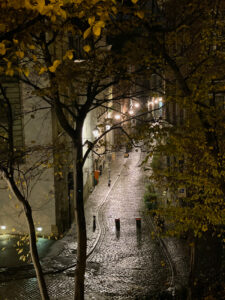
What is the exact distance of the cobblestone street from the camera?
1363 centimetres

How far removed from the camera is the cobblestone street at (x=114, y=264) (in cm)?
1363

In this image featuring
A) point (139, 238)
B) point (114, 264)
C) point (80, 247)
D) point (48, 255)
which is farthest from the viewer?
point (139, 238)

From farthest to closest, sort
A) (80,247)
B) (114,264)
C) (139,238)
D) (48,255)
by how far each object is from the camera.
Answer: (139,238), (48,255), (114,264), (80,247)

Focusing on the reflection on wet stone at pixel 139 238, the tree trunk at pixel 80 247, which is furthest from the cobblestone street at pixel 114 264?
the tree trunk at pixel 80 247

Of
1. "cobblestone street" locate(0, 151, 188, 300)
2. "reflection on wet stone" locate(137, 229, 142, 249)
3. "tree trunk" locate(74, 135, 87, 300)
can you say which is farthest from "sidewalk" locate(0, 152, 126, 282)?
"tree trunk" locate(74, 135, 87, 300)

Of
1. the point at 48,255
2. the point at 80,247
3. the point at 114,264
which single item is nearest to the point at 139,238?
the point at 114,264

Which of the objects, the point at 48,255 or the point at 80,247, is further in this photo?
the point at 48,255

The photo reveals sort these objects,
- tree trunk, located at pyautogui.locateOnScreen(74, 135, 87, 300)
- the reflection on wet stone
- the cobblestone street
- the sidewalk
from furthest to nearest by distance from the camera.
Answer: the reflection on wet stone, the sidewalk, the cobblestone street, tree trunk, located at pyautogui.locateOnScreen(74, 135, 87, 300)

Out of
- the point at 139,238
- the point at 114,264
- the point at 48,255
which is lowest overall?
the point at 114,264

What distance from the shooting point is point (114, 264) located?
16250 mm

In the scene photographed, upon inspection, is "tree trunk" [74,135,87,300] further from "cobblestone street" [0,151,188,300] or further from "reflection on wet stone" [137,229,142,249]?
"reflection on wet stone" [137,229,142,249]

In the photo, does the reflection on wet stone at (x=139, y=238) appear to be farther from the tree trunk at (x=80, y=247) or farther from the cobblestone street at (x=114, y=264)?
the tree trunk at (x=80, y=247)

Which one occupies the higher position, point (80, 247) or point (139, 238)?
point (80, 247)

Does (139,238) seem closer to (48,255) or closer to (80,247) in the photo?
(48,255)
